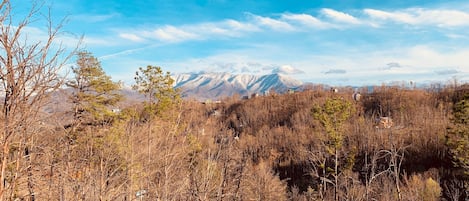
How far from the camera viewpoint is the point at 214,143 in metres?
8.82

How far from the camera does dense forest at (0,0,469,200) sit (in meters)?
5.40

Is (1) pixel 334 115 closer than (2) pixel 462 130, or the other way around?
(2) pixel 462 130

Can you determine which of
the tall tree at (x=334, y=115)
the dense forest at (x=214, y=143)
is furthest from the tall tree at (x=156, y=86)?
the tall tree at (x=334, y=115)

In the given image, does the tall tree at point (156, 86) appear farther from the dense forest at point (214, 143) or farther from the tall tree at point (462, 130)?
the tall tree at point (462, 130)

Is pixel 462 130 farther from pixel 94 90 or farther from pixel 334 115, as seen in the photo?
pixel 94 90

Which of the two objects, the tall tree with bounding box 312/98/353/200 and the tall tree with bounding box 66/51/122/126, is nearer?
the tall tree with bounding box 66/51/122/126

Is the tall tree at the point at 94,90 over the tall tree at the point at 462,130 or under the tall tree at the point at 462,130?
over

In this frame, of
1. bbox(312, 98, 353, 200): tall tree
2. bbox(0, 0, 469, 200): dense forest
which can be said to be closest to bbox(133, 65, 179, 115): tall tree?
bbox(0, 0, 469, 200): dense forest

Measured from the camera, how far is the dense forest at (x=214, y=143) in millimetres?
5399

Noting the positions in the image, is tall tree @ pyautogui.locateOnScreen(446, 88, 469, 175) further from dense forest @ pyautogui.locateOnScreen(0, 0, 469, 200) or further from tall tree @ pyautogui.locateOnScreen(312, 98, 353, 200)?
tall tree @ pyautogui.locateOnScreen(312, 98, 353, 200)

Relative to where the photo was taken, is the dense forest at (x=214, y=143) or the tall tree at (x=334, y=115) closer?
the dense forest at (x=214, y=143)

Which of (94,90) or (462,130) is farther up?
(94,90)

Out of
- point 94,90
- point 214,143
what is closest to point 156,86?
point 94,90

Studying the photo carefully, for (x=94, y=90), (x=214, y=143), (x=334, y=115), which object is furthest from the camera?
(x=334, y=115)
